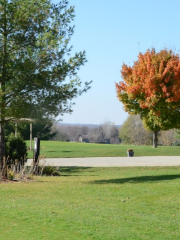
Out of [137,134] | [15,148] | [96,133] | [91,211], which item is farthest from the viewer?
[96,133]

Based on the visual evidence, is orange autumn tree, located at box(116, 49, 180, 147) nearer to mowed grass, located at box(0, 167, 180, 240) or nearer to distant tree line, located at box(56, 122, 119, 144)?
mowed grass, located at box(0, 167, 180, 240)

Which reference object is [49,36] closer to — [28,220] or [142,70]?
[142,70]

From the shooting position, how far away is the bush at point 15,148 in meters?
20.4

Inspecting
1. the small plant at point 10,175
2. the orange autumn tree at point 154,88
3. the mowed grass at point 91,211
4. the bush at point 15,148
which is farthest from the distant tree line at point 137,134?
the mowed grass at point 91,211

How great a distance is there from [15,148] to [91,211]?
12.1 m

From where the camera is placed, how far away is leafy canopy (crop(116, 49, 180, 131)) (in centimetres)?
1677

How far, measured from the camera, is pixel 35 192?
12.5 metres

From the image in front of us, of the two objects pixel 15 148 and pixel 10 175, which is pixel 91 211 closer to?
pixel 10 175

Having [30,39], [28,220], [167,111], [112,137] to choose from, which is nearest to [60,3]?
[30,39]

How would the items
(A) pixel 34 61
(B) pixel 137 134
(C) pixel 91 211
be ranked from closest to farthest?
1. (C) pixel 91 211
2. (A) pixel 34 61
3. (B) pixel 137 134

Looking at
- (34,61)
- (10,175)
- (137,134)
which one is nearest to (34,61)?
(34,61)

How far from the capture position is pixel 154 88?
1680cm

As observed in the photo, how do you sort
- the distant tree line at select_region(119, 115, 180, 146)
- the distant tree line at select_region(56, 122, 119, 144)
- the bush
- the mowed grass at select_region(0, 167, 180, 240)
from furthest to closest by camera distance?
the distant tree line at select_region(56, 122, 119, 144) → the distant tree line at select_region(119, 115, 180, 146) → the bush → the mowed grass at select_region(0, 167, 180, 240)

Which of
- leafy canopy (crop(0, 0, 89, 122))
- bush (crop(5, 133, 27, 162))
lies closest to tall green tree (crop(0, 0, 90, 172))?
leafy canopy (crop(0, 0, 89, 122))
